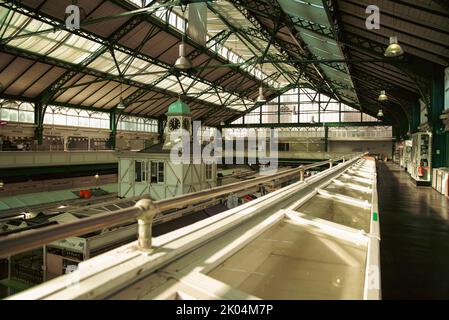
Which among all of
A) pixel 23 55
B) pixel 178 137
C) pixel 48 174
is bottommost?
pixel 48 174

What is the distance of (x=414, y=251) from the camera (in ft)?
17.8

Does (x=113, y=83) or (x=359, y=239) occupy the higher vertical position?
(x=113, y=83)

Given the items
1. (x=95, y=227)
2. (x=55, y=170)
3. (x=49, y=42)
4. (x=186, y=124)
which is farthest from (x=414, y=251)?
(x=49, y=42)

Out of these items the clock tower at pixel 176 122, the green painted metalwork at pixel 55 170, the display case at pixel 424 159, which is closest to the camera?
the display case at pixel 424 159

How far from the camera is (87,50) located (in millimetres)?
25734

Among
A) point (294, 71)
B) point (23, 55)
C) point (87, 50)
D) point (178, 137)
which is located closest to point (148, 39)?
point (87, 50)

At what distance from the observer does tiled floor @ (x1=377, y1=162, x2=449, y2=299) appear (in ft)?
12.9

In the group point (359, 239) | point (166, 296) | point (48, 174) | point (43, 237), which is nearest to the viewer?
point (43, 237)

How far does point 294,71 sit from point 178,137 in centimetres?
2844

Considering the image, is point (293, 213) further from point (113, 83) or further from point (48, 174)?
point (113, 83)

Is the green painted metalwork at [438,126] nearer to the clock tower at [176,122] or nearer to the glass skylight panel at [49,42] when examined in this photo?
the clock tower at [176,122]

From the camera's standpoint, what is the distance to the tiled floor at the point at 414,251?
3932 mm

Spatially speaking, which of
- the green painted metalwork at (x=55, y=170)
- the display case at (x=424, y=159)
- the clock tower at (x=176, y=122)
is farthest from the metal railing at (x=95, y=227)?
the green painted metalwork at (x=55, y=170)
